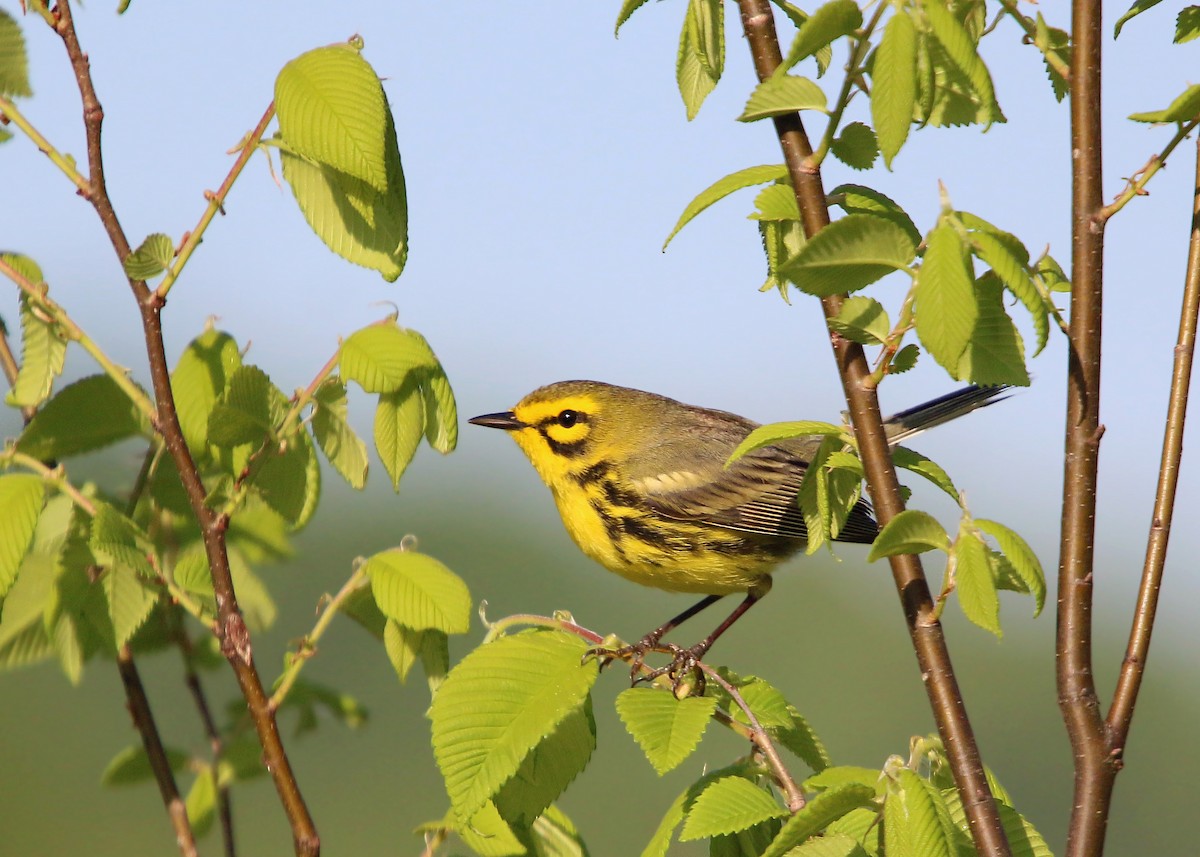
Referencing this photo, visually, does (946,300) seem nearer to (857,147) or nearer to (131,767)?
(857,147)

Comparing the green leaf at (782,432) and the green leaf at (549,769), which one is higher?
the green leaf at (782,432)

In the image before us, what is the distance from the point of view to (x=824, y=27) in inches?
56.4

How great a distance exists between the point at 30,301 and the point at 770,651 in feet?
35.3

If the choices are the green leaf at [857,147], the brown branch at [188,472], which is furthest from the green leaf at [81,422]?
the green leaf at [857,147]

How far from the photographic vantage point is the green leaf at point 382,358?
2.03 meters

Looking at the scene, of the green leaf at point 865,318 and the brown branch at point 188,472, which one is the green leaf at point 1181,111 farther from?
the brown branch at point 188,472

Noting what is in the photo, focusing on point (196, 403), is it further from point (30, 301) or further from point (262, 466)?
point (30, 301)

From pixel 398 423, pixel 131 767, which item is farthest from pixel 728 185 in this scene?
pixel 131 767

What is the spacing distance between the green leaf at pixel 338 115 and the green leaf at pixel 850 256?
686 millimetres

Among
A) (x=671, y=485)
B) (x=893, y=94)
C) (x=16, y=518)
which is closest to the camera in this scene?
(x=893, y=94)

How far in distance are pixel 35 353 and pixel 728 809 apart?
137cm

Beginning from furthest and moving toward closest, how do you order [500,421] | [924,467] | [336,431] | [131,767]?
[500,421]
[131,767]
[336,431]
[924,467]

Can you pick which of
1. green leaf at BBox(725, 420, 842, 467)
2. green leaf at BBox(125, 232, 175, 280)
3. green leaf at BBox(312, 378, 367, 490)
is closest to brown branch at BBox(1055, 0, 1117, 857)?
green leaf at BBox(725, 420, 842, 467)

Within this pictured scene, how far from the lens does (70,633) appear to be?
88.1 inches
